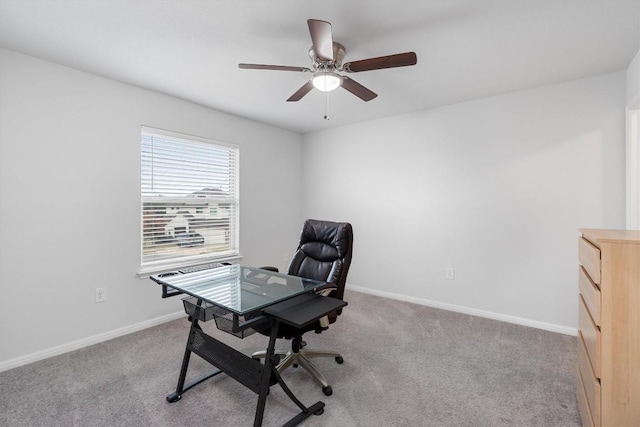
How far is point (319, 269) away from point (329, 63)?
1.53m

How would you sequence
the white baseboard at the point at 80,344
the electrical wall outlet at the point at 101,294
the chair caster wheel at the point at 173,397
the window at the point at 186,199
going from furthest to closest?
the window at the point at 186,199, the electrical wall outlet at the point at 101,294, the white baseboard at the point at 80,344, the chair caster wheel at the point at 173,397

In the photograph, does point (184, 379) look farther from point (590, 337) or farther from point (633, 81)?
point (633, 81)

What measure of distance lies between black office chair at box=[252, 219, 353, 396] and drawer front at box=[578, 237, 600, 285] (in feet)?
4.49

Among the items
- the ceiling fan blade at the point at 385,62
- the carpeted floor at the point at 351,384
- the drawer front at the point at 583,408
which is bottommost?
the carpeted floor at the point at 351,384

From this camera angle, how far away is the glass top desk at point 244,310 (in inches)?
60.8

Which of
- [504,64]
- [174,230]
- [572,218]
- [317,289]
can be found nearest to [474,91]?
[504,64]

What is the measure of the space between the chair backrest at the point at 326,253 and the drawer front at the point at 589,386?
1391mm

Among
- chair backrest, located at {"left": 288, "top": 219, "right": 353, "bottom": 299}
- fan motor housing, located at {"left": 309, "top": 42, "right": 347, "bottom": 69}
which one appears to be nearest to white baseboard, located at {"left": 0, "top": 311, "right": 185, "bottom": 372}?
chair backrest, located at {"left": 288, "top": 219, "right": 353, "bottom": 299}

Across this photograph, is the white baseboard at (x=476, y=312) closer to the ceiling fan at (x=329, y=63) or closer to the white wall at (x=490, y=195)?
the white wall at (x=490, y=195)

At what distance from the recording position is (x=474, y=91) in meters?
3.03

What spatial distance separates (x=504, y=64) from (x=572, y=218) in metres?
1.58

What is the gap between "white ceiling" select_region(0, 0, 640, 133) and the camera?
5.76 ft

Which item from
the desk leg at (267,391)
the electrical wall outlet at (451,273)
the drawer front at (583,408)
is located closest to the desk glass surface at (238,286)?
the desk leg at (267,391)

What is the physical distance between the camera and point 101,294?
2.68m
